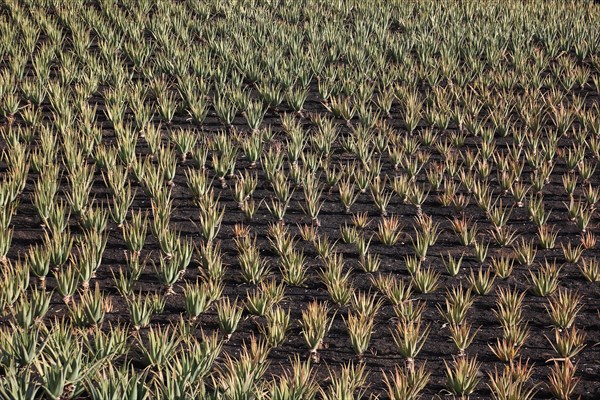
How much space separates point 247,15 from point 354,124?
2.61 metres

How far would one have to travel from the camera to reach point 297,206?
4.90 metres

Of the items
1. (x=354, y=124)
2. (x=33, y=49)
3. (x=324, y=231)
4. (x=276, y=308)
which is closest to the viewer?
(x=276, y=308)

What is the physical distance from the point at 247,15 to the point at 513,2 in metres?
2.84

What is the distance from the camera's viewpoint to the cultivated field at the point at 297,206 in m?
3.44

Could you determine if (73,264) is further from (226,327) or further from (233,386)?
(233,386)

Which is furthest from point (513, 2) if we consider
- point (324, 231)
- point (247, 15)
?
point (324, 231)

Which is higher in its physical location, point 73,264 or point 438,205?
point 438,205

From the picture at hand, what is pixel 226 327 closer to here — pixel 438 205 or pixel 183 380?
pixel 183 380

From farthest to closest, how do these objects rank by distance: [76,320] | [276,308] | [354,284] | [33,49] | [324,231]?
[33,49]
[324,231]
[354,284]
[276,308]
[76,320]

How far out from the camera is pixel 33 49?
22.7ft

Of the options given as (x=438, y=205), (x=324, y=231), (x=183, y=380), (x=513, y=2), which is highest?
(x=513, y=2)

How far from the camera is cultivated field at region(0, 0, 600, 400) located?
3.44 m

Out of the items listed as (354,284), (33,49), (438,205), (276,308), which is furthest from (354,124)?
(33,49)

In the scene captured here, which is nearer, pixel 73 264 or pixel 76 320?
pixel 76 320
